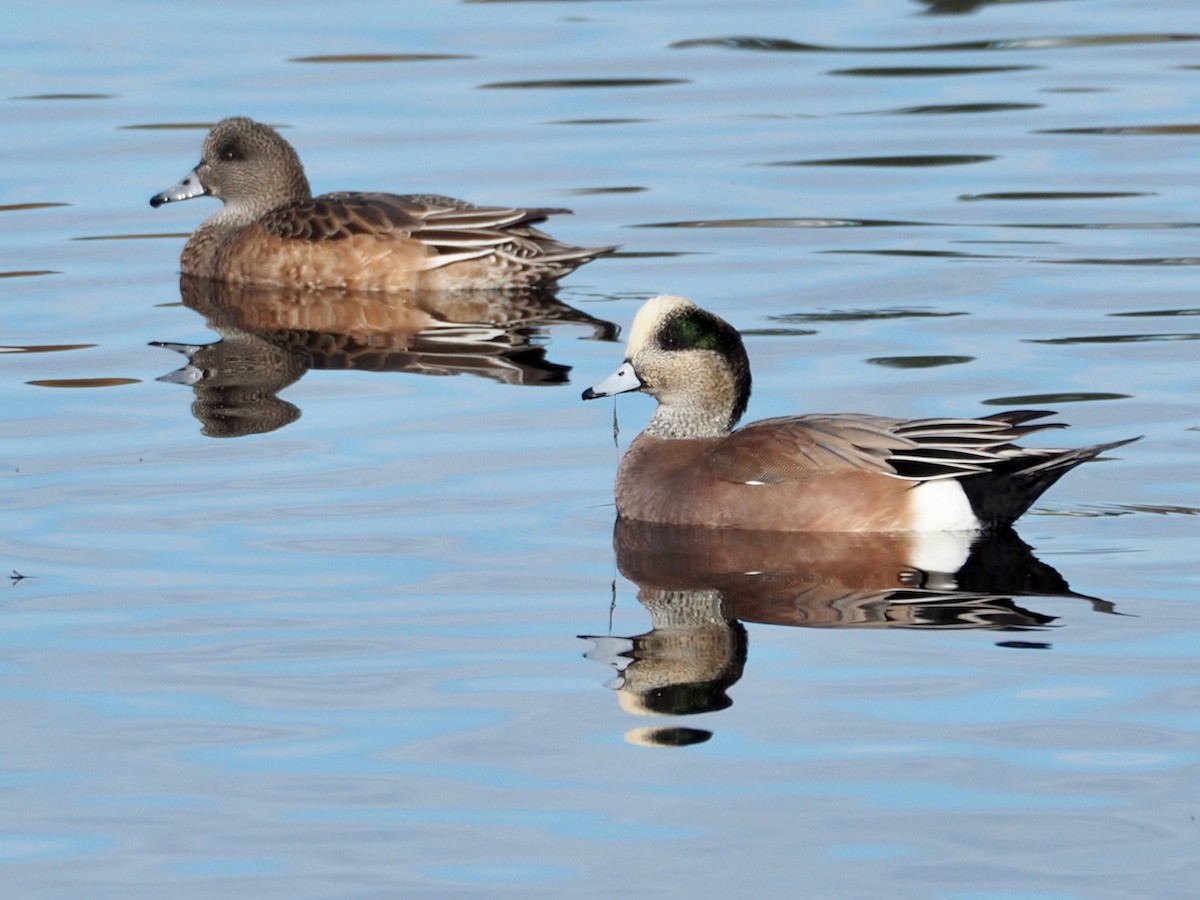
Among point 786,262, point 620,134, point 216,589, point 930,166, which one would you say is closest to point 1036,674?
point 216,589

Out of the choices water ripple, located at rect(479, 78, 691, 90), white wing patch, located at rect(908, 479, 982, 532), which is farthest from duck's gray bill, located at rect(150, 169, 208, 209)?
white wing patch, located at rect(908, 479, 982, 532)

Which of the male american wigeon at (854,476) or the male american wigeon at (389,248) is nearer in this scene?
the male american wigeon at (854,476)

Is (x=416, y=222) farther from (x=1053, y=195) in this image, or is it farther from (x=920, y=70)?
(x=920, y=70)

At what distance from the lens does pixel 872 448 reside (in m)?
8.14

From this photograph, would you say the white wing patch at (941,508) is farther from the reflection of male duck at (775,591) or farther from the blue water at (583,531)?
the blue water at (583,531)

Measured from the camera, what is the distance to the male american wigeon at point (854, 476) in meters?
8.01

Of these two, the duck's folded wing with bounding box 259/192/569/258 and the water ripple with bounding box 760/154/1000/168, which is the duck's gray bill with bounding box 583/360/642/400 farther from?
the water ripple with bounding box 760/154/1000/168

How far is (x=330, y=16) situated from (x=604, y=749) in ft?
49.3

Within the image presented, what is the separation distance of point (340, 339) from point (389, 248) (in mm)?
1366

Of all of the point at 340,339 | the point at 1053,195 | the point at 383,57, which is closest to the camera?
the point at 340,339

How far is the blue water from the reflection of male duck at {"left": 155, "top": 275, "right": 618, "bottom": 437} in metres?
0.06

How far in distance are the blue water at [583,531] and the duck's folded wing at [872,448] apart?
1.31ft

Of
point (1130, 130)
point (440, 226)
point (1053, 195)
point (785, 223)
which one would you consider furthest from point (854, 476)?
point (1130, 130)

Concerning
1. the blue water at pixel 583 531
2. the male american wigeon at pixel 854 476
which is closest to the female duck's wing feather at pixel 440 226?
the blue water at pixel 583 531
